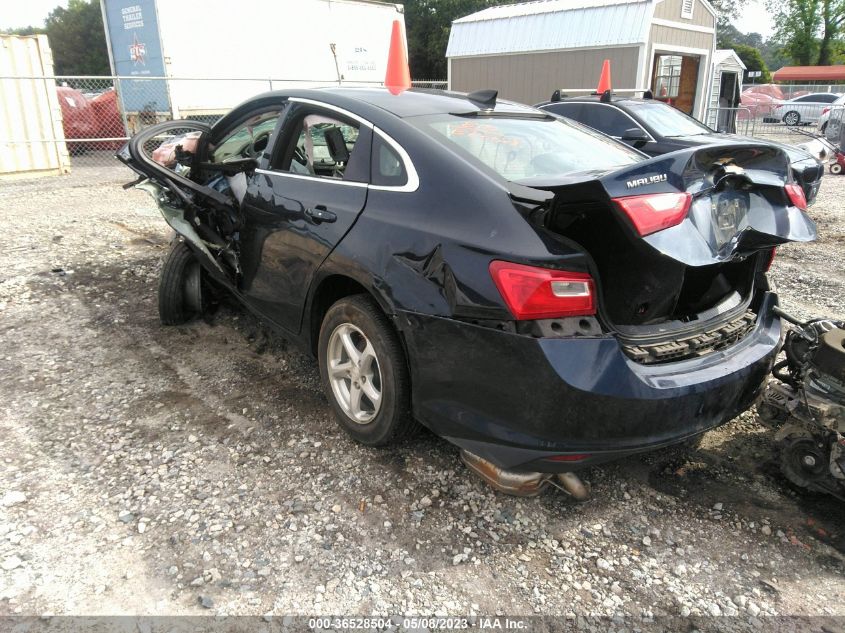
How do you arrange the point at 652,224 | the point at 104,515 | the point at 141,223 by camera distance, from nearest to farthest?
the point at 652,224 → the point at 104,515 → the point at 141,223

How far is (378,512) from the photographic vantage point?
2.77 metres

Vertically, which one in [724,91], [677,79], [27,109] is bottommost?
[27,109]

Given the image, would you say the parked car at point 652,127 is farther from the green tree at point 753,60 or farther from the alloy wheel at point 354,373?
the green tree at point 753,60

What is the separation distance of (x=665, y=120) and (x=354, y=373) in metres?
7.00

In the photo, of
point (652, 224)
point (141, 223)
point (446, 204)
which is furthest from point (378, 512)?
point (141, 223)

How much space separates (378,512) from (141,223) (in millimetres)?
6415

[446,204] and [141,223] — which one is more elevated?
[446,204]

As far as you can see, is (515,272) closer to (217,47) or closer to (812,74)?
(217,47)

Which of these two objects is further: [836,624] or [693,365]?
[693,365]

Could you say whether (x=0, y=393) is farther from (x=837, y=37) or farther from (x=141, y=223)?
(x=837, y=37)

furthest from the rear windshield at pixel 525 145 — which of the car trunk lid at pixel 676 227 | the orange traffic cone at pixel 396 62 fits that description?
the orange traffic cone at pixel 396 62

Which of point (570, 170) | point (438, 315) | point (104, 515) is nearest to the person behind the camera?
point (438, 315)

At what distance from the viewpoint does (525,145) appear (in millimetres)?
3117

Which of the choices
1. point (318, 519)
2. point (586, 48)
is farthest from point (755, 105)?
point (318, 519)
